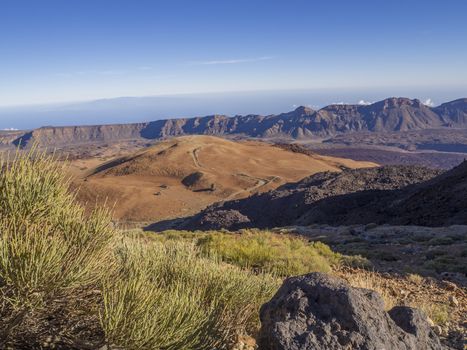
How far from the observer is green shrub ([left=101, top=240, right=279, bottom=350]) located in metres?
3.66

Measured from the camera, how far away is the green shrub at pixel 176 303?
366 centimetres

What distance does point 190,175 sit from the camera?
6244 cm

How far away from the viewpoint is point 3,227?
420 centimetres

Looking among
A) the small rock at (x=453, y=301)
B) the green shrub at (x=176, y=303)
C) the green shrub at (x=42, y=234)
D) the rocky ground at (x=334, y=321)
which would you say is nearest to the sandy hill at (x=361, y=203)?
the small rock at (x=453, y=301)

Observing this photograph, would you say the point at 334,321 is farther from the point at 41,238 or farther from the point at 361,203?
the point at 361,203

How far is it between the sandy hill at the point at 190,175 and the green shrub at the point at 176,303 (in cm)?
3720

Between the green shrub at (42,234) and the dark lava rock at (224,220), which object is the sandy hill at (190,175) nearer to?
the dark lava rock at (224,220)

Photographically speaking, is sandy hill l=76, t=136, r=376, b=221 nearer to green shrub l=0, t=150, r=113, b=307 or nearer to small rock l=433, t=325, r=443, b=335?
green shrub l=0, t=150, r=113, b=307

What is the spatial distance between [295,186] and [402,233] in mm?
29947

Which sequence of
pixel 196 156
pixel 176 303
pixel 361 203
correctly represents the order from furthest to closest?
pixel 196 156, pixel 361 203, pixel 176 303

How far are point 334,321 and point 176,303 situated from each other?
1.52 m

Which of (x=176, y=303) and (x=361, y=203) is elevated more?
(x=176, y=303)

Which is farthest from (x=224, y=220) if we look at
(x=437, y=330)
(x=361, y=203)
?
(x=437, y=330)

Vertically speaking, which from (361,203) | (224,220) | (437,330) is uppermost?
(437,330)
